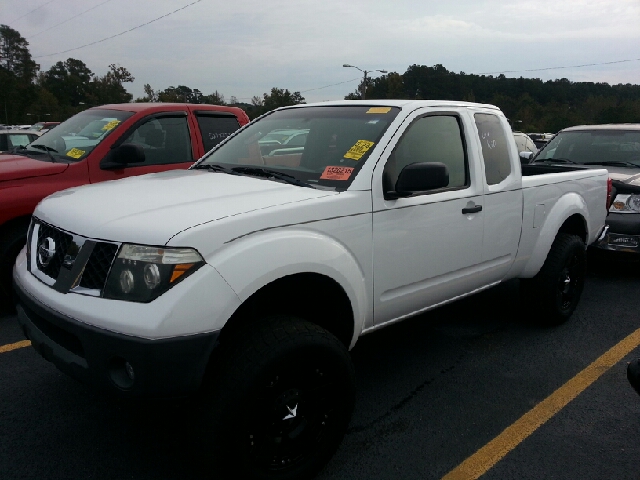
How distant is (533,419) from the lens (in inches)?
125

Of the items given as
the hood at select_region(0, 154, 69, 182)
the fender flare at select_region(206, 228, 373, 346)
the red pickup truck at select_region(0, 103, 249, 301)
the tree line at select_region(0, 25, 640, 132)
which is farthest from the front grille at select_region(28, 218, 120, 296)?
the tree line at select_region(0, 25, 640, 132)

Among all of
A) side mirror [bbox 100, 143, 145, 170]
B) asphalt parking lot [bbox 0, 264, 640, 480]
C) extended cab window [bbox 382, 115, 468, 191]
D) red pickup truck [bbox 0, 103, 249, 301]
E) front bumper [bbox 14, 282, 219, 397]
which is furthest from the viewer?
side mirror [bbox 100, 143, 145, 170]

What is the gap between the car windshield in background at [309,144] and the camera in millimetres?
3047

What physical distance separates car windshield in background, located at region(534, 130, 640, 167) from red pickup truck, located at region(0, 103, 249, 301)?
4257 mm

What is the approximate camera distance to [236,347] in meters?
2.31

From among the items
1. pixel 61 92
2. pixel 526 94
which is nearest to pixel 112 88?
pixel 61 92

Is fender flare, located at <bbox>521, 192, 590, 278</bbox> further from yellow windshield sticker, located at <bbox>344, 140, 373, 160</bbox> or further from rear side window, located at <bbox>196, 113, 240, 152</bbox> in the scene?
rear side window, located at <bbox>196, 113, 240, 152</bbox>

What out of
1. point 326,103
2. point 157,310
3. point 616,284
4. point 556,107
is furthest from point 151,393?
point 556,107

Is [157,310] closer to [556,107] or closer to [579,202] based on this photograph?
[579,202]

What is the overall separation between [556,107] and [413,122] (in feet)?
266

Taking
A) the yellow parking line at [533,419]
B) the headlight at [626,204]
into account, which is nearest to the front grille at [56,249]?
the yellow parking line at [533,419]

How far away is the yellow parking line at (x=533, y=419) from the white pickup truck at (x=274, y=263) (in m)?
0.70

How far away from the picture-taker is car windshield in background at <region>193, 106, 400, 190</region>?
3.05 metres

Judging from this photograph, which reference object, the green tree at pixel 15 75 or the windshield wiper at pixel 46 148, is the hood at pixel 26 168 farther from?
the green tree at pixel 15 75
